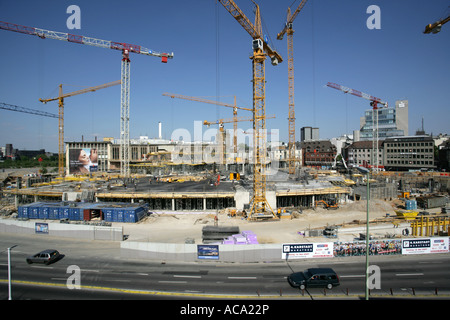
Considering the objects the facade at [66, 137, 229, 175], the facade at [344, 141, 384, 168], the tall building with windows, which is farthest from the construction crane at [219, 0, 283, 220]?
the tall building with windows

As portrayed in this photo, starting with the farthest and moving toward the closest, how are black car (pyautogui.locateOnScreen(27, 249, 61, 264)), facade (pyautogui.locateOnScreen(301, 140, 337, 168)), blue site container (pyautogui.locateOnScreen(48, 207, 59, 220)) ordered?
facade (pyautogui.locateOnScreen(301, 140, 337, 168)) < blue site container (pyautogui.locateOnScreen(48, 207, 59, 220)) < black car (pyautogui.locateOnScreen(27, 249, 61, 264))

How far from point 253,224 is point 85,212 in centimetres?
2131

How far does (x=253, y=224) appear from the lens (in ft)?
104

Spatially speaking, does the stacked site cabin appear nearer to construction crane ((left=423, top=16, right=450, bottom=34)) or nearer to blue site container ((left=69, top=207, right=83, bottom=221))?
blue site container ((left=69, top=207, right=83, bottom=221))

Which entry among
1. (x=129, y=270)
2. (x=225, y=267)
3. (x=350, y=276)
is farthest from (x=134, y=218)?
(x=350, y=276)

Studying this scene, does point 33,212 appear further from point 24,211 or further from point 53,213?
point 53,213

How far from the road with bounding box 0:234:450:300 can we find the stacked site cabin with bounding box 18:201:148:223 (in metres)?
9.98

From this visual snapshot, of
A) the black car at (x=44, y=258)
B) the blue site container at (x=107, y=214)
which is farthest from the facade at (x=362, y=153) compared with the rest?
the black car at (x=44, y=258)

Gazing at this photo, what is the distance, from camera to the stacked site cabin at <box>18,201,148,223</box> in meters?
32.1

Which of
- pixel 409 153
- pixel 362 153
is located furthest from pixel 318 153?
pixel 409 153

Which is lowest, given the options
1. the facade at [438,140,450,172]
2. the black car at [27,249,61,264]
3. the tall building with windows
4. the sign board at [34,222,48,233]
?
the black car at [27,249,61,264]

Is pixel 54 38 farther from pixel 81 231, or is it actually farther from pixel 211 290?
pixel 211 290
